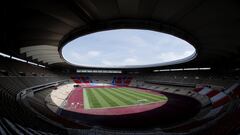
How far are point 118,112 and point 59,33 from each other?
12782 mm

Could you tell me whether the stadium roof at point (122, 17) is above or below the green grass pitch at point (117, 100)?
above

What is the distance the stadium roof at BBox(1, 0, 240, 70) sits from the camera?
754 cm

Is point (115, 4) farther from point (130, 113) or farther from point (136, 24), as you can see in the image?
point (130, 113)

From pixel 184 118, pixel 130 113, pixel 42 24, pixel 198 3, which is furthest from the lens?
pixel 130 113

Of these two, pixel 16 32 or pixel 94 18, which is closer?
pixel 94 18

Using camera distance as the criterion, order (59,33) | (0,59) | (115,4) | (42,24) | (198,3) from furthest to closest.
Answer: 1. (0,59)
2. (59,33)
3. (42,24)
4. (115,4)
5. (198,3)

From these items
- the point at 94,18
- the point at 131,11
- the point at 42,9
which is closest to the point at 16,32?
the point at 42,9

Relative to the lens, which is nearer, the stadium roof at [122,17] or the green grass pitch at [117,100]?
the stadium roof at [122,17]

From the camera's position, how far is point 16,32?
1082cm

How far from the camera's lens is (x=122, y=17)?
33.5ft

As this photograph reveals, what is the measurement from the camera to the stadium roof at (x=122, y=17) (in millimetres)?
7535

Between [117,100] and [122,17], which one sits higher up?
[122,17]

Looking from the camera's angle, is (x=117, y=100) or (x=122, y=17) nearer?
(x=122, y=17)

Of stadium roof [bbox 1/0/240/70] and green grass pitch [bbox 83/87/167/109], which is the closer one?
stadium roof [bbox 1/0/240/70]
